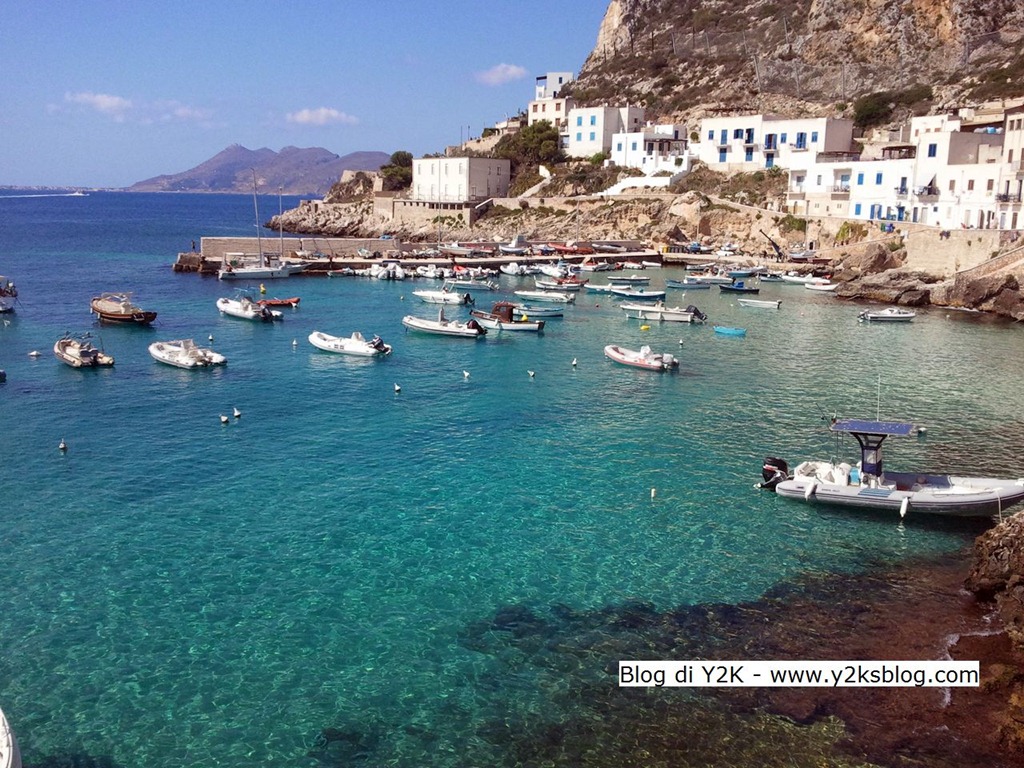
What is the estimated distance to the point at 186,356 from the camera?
1779 inches

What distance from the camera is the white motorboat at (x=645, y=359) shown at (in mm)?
45406

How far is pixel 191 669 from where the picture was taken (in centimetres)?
1803

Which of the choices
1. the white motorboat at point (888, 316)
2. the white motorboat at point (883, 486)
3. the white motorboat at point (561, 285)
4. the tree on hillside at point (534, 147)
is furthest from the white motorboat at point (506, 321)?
the tree on hillside at point (534, 147)

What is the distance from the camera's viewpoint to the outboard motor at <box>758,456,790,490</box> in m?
28.0

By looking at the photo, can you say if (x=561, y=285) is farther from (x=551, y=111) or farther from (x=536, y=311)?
(x=551, y=111)

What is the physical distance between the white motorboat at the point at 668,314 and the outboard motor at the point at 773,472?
32811 mm

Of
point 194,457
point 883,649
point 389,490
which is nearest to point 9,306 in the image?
point 194,457

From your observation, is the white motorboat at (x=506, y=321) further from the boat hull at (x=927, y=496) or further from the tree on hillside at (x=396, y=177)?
the tree on hillside at (x=396, y=177)

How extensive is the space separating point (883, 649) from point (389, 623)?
445 inches

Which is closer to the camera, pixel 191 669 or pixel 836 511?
pixel 191 669

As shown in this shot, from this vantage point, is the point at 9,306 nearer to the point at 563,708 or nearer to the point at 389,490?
the point at 389,490

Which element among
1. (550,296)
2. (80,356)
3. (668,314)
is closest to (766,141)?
(550,296)

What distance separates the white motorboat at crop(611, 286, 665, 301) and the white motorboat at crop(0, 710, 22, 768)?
61.2 meters

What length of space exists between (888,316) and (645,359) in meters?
24.6
